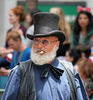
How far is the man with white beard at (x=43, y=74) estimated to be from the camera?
A: 4098mm

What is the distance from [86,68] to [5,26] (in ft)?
28.1

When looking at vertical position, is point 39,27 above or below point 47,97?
above

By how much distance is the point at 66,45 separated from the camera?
25.3ft

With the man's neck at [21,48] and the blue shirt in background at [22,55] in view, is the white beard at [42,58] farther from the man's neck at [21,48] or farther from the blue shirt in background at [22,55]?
the man's neck at [21,48]

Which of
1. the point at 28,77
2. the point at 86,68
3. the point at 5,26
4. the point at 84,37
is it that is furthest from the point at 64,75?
the point at 5,26

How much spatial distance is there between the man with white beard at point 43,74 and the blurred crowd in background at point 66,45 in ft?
4.74

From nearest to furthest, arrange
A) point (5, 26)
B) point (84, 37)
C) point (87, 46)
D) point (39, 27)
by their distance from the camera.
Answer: point (39, 27)
point (87, 46)
point (84, 37)
point (5, 26)

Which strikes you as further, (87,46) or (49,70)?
(87,46)

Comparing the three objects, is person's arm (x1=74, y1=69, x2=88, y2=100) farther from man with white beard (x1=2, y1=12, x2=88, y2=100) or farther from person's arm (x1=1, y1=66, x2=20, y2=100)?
person's arm (x1=1, y1=66, x2=20, y2=100)

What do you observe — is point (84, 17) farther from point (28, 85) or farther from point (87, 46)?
point (28, 85)

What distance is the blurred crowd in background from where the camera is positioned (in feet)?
19.8

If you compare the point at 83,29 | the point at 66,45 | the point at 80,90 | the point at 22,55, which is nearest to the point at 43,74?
the point at 80,90

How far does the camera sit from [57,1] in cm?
1411

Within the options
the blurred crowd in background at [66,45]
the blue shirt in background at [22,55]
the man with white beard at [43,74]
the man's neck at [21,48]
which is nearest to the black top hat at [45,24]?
the man with white beard at [43,74]
